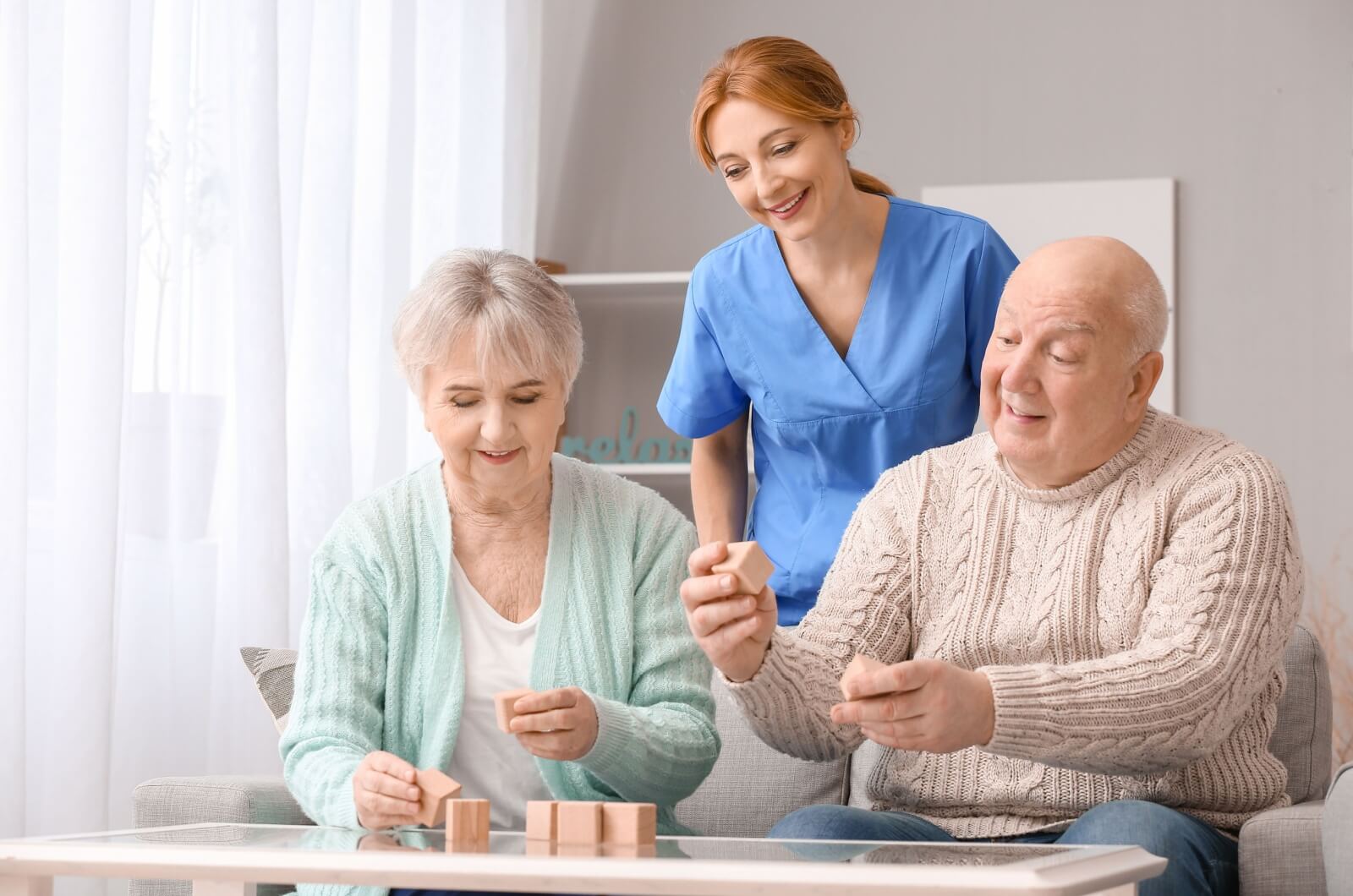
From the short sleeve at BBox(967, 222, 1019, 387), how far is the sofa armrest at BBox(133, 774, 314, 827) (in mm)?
1062

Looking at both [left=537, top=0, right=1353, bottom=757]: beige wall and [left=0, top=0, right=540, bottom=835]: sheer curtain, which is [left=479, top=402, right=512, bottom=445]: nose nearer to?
[left=0, top=0, right=540, bottom=835]: sheer curtain

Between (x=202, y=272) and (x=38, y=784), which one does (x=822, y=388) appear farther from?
(x=38, y=784)

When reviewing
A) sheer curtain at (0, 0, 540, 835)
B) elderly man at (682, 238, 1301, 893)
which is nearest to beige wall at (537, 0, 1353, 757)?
sheer curtain at (0, 0, 540, 835)

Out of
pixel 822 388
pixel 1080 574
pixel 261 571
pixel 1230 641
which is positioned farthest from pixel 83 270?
pixel 1230 641

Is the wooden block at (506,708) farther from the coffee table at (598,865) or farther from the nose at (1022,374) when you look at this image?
the nose at (1022,374)

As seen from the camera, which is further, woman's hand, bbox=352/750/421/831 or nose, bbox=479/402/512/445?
nose, bbox=479/402/512/445

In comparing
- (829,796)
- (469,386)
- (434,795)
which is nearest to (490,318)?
(469,386)

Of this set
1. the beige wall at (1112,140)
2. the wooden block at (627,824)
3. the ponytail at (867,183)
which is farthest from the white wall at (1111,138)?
the wooden block at (627,824)

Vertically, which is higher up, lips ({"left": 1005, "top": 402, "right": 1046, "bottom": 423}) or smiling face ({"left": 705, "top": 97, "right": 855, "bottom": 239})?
smiling face ({"left": 705, "top": 97, "right": 855, "bottom": 239})

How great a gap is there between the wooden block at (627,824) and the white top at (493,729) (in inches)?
17.8

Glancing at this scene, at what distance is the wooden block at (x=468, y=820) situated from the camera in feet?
4.09

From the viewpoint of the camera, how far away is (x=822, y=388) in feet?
7.09

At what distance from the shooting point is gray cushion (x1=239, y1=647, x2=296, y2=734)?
196 centimetres

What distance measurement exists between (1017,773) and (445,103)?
7.15 feet
